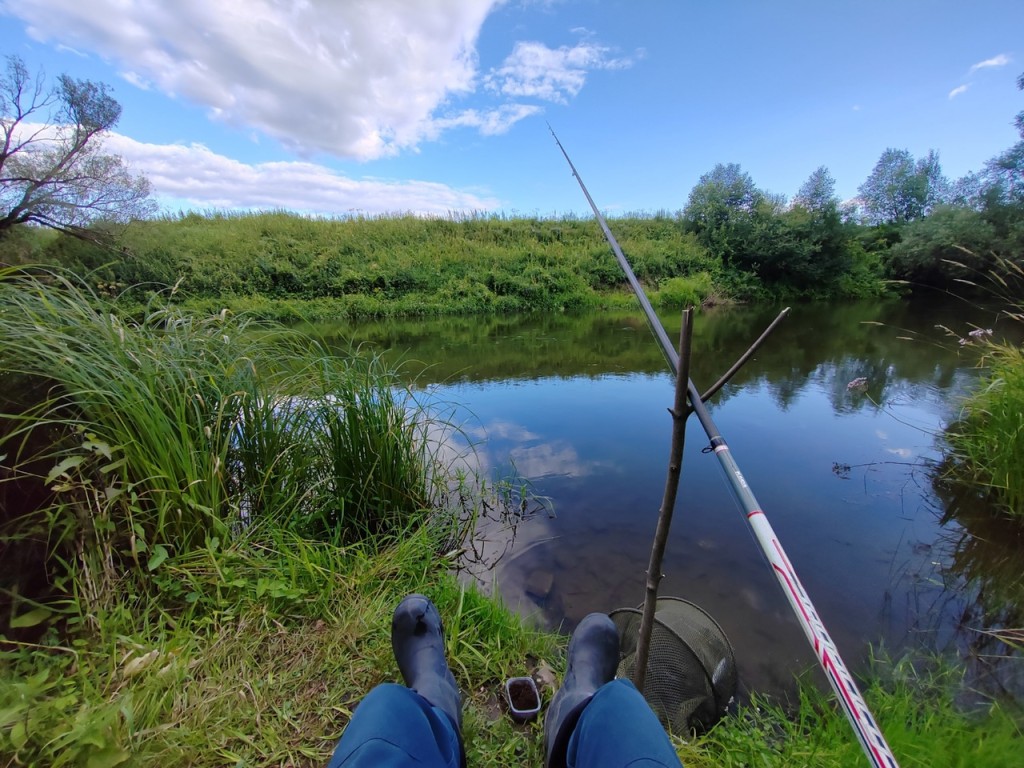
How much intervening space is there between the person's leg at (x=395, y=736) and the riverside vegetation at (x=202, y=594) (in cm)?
31

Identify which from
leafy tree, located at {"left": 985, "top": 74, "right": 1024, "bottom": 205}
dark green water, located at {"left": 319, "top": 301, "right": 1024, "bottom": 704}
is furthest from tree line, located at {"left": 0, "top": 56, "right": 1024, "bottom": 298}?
dark green water, located at {"left": 319, "top": 301, "right": 1024, "bottom": 704}

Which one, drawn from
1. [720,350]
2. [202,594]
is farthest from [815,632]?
[720,350]

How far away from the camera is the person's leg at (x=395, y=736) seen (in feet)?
2.48

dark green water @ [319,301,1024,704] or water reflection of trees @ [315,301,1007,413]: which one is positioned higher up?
water reflection of trees @ [315,301,1007,413]

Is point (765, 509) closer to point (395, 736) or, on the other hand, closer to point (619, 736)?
Result: point (619, 736)

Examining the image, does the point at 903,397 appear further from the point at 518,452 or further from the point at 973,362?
the point at 518,452

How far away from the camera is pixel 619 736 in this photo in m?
0.83

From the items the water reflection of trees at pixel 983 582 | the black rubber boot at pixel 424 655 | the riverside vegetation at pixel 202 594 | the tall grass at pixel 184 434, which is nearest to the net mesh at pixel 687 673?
the riverside vegetation at pixel 202 594

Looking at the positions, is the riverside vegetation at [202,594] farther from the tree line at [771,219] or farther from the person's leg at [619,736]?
the tree line at [771,219]

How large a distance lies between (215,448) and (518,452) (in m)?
2.31

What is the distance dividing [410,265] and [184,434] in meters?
12.8

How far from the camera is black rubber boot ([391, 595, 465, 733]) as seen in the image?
1.16 m

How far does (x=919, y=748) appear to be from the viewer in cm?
109

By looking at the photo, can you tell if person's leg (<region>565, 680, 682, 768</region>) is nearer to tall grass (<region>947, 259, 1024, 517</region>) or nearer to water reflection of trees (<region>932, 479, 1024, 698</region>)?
water reflection of trees (<region>932, 479, 1024, 698</region>)
